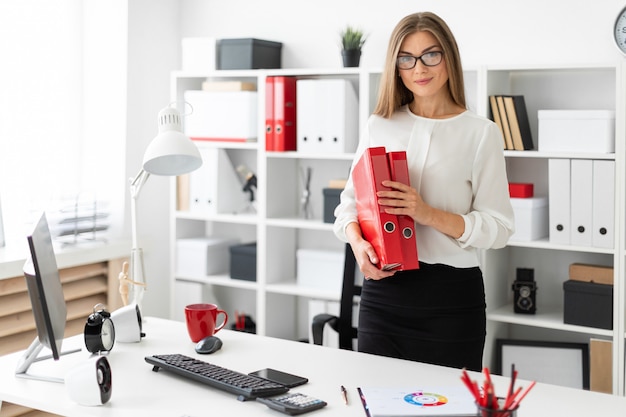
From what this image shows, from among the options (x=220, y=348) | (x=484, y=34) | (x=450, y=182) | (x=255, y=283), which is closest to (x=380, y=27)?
(x=484, y=34)

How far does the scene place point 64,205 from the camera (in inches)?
150

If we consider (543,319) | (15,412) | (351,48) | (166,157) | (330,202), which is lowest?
(15,412)

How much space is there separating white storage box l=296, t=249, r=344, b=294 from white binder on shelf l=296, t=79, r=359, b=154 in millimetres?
526

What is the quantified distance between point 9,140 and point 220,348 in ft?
6.98

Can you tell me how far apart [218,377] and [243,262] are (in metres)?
2.15

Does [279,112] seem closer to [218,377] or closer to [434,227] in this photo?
[434,227]

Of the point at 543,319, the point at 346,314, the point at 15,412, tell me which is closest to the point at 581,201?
the point at 543,319

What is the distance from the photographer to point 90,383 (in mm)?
1761

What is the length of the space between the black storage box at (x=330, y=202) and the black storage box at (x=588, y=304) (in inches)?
44.0

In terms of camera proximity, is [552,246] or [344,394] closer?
[344,394]

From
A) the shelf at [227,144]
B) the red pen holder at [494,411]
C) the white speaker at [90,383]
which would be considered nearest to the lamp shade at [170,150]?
the white speaker at [90,383]

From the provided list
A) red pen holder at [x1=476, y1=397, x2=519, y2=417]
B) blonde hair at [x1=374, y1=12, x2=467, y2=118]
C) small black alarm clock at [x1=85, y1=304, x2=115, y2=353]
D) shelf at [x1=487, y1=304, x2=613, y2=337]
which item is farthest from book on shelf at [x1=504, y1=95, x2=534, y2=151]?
red pen holder at [x1=476, y1=397, x2=519, y2=417]

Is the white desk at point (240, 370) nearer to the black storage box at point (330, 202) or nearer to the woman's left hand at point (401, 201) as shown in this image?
the woman's left hand at point (401, 201)

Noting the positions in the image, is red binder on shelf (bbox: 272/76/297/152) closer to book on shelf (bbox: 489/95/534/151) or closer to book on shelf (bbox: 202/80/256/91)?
book on shelf (bbox: 202/80/256/91)
